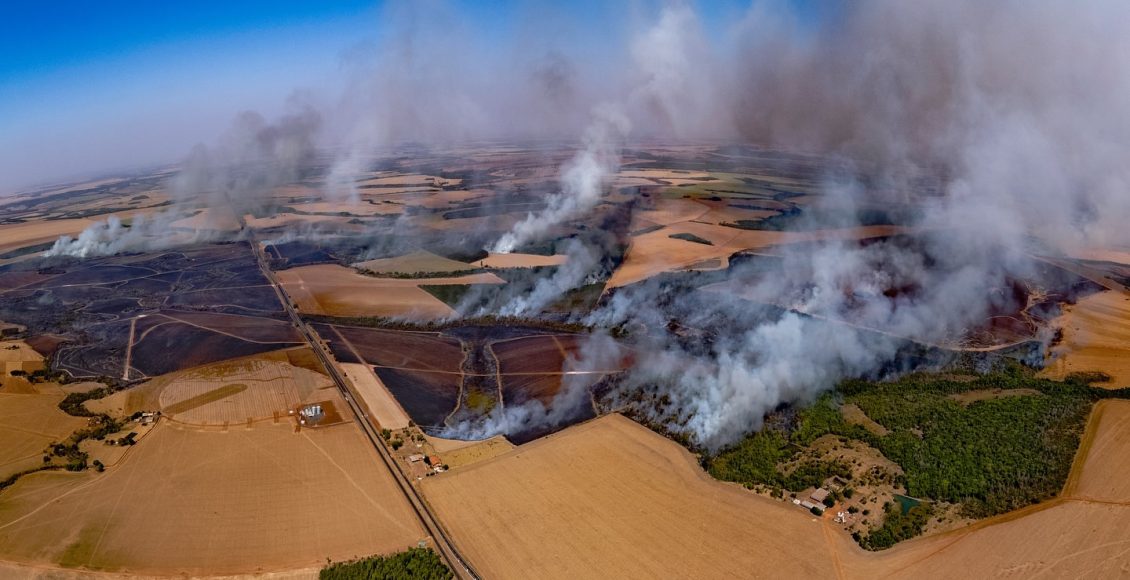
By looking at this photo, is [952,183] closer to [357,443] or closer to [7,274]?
[357,443]

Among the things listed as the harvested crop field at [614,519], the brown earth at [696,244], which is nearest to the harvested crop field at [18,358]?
the harvested crop field at [614,519]

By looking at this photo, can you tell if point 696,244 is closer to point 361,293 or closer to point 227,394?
point 361,293

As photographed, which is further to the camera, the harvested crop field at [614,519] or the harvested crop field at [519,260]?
the harvested crop field at [519,260]

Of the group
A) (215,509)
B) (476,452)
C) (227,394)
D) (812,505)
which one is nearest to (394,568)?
(476,452)

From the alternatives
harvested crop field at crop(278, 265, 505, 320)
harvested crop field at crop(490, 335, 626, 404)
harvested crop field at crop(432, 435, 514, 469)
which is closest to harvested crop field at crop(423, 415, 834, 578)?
harvested crop field at crop(432, 435, 514, 469)

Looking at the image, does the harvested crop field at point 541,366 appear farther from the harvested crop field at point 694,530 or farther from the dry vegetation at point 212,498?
the dry vegetation at point 212,498

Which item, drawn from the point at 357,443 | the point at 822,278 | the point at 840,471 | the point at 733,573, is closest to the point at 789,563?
the point at 733,573

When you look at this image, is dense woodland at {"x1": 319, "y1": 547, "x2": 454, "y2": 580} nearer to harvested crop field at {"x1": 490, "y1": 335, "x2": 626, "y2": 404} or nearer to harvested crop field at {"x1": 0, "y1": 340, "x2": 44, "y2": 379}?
harvested crop field at {"x1": 490, "y1": 335, "x2": 626, "y2": 404}
